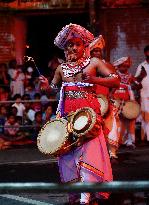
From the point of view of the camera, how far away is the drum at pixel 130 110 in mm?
11156

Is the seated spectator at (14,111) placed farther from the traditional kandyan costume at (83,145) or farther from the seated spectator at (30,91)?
the traditional kandyan costume at (83,145)

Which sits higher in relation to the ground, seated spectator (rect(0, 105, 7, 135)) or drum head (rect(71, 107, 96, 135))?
drum head (rect(71, 107, 96, 135))

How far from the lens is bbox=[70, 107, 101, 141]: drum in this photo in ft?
17.4

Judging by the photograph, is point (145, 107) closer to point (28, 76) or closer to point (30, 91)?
point (30, 91)

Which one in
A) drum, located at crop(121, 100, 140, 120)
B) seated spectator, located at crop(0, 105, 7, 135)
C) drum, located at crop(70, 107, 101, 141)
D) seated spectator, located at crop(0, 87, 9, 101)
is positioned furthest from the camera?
seated spectator, located at crop(0, 87, 9, 101)

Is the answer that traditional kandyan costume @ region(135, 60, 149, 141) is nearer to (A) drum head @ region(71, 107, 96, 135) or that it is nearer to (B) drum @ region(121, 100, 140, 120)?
(B) drum @ region(121, 100, 140, 120)

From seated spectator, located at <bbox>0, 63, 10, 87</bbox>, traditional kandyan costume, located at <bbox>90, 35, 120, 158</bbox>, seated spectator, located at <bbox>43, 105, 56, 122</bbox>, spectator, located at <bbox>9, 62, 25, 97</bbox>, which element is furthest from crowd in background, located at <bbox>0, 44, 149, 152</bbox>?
traditional kandyan costume, located at <bbox>90, 35, 120, 158</bbox>

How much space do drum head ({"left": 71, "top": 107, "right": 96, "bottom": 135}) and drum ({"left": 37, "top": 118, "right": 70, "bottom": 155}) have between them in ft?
0.37

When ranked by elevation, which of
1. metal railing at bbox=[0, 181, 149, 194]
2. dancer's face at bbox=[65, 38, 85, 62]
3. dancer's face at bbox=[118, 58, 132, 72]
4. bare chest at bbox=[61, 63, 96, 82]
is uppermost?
dancer's face at bbox=[65, 38, 85, 62]

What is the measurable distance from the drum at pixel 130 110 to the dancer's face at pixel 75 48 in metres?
5.56

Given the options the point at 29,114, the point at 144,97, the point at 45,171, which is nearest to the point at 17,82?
the point at 29,114

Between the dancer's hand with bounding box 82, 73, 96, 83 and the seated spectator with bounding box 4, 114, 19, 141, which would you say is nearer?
the dancer's hand with bounding box 82, 73, 96, 83

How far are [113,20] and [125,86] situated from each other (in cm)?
412

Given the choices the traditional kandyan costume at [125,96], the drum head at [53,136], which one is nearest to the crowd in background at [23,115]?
the traditional kandyan costume at [125,96]
